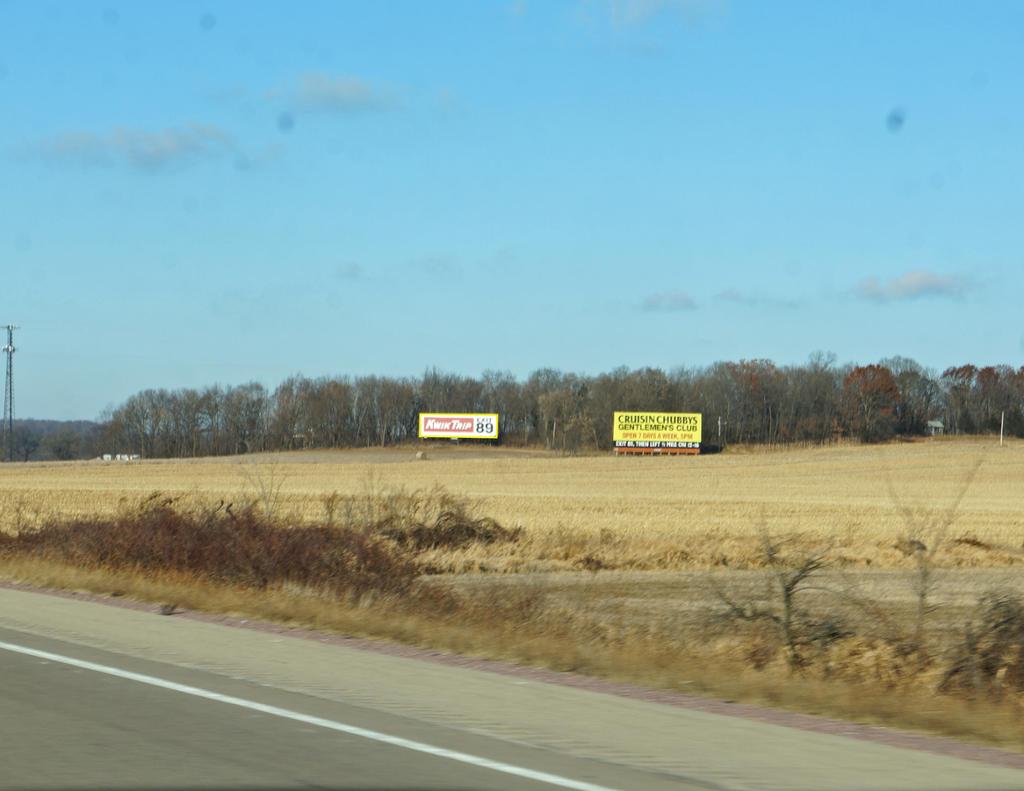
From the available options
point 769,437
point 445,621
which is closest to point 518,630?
point 445,621

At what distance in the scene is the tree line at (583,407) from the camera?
163 metres

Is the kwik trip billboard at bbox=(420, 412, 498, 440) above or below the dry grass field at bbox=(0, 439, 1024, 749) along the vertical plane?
above

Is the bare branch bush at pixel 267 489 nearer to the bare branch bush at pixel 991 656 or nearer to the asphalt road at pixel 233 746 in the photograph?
the bare branch bush at pixel 991 656

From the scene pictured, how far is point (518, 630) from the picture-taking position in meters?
15.4

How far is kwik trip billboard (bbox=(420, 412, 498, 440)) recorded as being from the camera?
511ft

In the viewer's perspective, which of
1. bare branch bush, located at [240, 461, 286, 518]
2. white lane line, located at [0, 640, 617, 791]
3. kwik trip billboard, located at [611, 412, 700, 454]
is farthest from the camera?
kwik trip billboard, located at [611, 412, 700, 454]

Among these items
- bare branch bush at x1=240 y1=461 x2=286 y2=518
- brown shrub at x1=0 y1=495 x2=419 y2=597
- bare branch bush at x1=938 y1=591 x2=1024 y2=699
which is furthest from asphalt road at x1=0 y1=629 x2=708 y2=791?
bare branch bush at x1=240 y1=461 x2=286 y2=518

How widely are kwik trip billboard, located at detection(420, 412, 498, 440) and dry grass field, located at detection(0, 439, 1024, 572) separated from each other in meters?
12.6

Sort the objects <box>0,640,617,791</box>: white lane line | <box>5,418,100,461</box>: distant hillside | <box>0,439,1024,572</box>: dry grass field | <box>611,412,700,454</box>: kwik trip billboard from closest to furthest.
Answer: <box>0,640,617,791</box>: white lane line, <box>0,439,1024,572</box>: dry grass field, <box>611,412,700,454</box>: kwik trip billboard, <box>5,418,100,461</box>: distant hillside

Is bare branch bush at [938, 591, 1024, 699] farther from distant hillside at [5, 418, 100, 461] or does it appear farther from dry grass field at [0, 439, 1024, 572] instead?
distant hillside at [5, 418, 100, 461]

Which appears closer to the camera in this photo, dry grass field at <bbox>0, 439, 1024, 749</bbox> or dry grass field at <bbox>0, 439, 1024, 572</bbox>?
dry grass field at <bbox>0, 439, 1024, 749</bbox>

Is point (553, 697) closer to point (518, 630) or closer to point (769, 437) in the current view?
point (518, 630)

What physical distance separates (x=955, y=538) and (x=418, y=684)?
104 ft

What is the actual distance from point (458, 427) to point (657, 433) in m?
27.1
